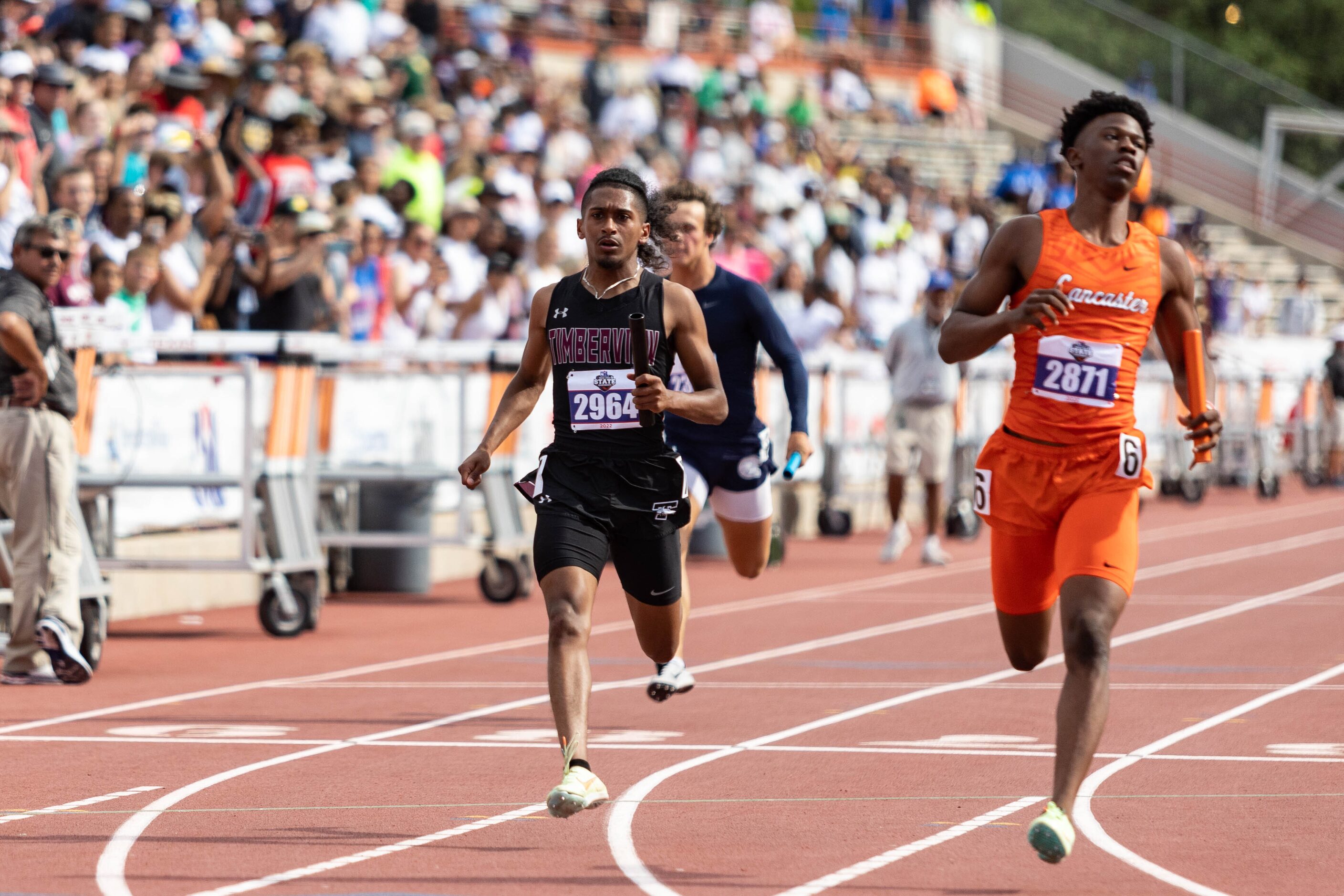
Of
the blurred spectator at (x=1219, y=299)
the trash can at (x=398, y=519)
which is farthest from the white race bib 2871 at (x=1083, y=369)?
the blurred spectator at (x=1219, y=299)

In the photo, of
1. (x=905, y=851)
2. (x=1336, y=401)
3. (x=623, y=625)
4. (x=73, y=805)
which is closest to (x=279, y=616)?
(x=623, y=625)

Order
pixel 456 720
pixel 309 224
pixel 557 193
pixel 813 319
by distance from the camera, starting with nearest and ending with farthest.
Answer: pixel 456 720 < pixel 309 224 < pixel 557 193 < pixel 813 319

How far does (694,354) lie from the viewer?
7574mm

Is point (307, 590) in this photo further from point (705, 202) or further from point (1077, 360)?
point (1077, 360)

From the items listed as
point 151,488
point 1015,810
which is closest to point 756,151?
point 151,488

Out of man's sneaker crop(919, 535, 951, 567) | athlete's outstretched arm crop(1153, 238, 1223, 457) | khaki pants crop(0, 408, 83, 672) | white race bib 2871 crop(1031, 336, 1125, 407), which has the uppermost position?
athlete's outstretched arm crop(1153, 238, 1223, 457)

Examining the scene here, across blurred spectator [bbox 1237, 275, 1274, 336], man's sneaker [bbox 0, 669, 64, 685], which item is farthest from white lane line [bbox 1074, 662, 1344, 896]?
blurred spectator [bbox 1237, 275, 1274, 336]

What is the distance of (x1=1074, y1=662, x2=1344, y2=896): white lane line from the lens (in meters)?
6.19

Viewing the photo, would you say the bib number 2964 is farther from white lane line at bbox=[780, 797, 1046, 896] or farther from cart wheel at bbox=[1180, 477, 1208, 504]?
cart wheel at bbox=[1180, 477, 1208, 504]

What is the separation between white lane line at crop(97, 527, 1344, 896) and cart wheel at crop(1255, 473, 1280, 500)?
10.9m

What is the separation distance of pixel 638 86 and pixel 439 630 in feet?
58.1

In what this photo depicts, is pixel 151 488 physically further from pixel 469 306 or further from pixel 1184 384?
pixel 1184 384

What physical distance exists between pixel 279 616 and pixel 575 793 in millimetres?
7274

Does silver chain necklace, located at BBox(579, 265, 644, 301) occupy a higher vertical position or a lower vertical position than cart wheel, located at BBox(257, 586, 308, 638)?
higher
